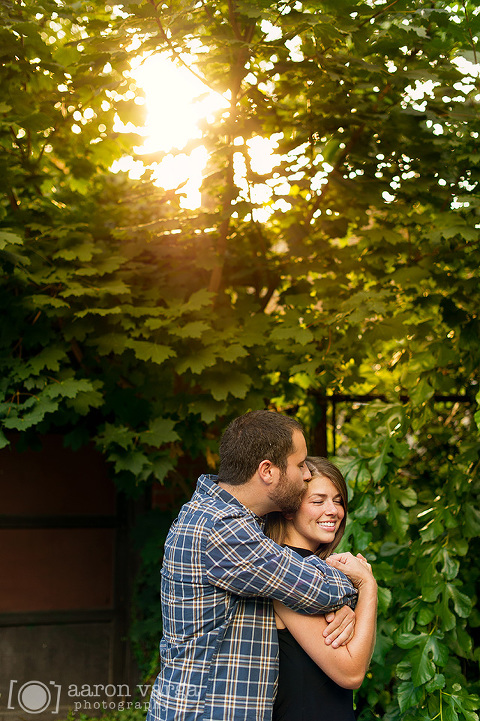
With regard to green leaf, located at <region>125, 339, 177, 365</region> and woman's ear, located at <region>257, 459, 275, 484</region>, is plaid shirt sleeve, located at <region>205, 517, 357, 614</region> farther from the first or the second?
green leaf, located at <region>125, 339, 177, 365</region>

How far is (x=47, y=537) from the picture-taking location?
446 centimetres

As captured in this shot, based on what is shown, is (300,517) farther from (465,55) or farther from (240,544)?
(465,55)

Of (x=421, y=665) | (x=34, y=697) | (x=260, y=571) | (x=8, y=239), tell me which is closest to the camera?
(x=260, y=571)

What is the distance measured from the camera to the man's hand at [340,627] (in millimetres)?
1695

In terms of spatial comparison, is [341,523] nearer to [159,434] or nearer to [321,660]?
[321,660]

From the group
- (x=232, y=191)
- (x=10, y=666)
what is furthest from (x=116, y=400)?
(x=10, y=666)

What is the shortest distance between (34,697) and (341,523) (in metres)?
3.03

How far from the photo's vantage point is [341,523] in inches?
84.7

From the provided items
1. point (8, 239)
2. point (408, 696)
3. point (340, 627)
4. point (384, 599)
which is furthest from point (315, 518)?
point (8, 239)

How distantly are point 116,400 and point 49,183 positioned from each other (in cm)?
134

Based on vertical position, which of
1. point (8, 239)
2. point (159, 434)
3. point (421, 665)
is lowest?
point (421, 665)

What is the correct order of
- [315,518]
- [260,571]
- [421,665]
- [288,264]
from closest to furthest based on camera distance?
1. [260,571]
2. [315,518]
3. [421,665]
4. [288,264]

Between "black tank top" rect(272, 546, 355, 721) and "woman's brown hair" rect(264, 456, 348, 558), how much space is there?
1.06 feet

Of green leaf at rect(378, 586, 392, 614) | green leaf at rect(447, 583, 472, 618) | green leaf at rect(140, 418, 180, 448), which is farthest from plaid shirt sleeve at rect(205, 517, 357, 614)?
green leaf at rect(140, 418, 180, 448)
